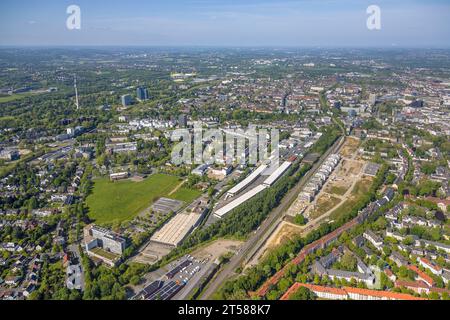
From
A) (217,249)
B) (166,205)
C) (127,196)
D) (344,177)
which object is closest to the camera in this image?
(217,249)

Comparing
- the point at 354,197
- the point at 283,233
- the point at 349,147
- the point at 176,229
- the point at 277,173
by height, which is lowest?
the point at 283,233

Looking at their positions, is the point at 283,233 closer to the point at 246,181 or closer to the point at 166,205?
the point at 246,181

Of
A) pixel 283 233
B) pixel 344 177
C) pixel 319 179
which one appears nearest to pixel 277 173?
pixel 319 179

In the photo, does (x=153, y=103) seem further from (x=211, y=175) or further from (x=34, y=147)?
(x=211, y=175)

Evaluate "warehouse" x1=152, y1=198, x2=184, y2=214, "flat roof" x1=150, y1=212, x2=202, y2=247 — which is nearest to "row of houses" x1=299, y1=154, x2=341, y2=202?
"flat roof" x1=150, y1=212, x2=202, y2=247

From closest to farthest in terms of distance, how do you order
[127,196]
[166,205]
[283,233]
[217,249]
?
[217,249]
[283,233]
[166,205]
[127,196]

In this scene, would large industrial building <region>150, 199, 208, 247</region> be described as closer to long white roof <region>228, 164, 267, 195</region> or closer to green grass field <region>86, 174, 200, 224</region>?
green grass field <region>86, 174, 200, 224</region>

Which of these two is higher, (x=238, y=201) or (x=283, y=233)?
(x=238, y=201)

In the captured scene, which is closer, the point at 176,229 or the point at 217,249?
the point at 217,249
